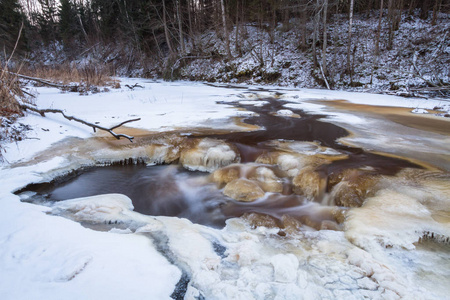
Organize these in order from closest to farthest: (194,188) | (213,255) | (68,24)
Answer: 1. (213,255)
2. (194,188)
3. (68,24)

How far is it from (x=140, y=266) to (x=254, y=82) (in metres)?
16.2

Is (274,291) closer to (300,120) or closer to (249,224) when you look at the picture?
(249,224)

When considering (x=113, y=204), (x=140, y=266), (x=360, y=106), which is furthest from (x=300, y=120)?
(x=140, y=266)

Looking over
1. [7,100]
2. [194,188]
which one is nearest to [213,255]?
[194,188]

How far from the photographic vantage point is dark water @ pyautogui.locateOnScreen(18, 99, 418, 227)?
10.7ft

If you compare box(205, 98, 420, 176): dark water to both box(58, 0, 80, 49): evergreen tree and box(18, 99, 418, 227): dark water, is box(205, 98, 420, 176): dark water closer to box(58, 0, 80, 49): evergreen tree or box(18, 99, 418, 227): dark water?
box(18, 99, 418, 227): dark water

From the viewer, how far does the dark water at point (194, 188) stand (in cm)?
325

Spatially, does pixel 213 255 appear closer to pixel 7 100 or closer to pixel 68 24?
pixel 7 100

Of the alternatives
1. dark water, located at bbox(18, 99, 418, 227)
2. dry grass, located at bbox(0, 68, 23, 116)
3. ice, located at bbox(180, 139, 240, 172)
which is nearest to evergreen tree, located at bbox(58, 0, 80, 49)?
Result: dry grass, located at bbox(0, 68, 23, 116)

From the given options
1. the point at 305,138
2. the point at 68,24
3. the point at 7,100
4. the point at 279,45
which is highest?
the point at 68,24

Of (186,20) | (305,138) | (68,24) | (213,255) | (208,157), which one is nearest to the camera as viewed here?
(213,255)

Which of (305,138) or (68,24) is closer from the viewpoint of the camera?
(305,138)

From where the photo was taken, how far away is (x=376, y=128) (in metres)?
5.64

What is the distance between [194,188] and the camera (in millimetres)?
3904
